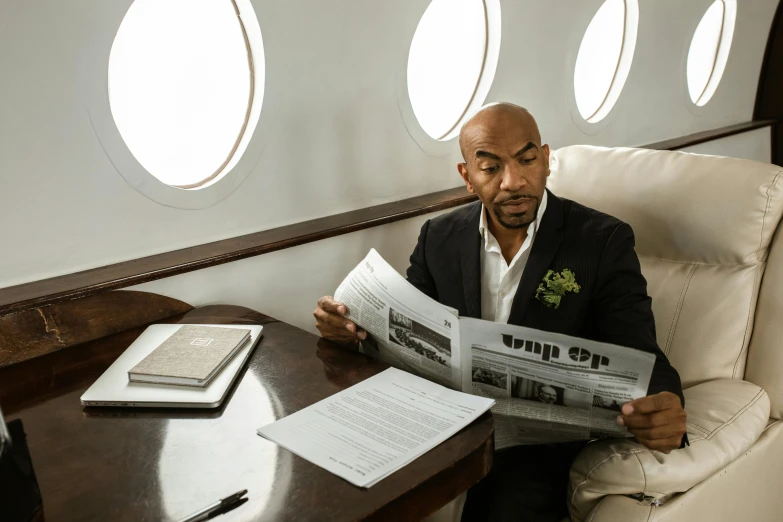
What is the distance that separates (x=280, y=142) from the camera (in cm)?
Result: 202

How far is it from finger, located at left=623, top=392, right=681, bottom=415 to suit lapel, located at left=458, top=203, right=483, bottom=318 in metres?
0.54

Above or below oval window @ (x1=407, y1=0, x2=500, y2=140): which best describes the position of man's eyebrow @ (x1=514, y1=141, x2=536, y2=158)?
below

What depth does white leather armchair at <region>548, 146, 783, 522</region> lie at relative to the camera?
133 centimetres

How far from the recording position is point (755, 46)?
4.52m

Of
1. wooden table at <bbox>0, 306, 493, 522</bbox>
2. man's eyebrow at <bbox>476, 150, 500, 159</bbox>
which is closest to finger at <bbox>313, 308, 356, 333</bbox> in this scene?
wooden table at <bbox>0, 306, 493, 522</bbox>

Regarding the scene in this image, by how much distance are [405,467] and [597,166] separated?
1.13 metres

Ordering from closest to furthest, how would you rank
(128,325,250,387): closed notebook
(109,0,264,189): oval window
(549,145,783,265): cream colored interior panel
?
(128,325,250,387): closed notebook, (549,145,783,265): cream colored interior panel, (109,0,264,189): oval window

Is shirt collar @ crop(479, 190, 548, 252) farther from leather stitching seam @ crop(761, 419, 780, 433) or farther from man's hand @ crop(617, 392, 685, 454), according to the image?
leather stitching seam @ crop(761, 419, 780, 433)

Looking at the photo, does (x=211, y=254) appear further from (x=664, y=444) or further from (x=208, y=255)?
(x=664, y=444)

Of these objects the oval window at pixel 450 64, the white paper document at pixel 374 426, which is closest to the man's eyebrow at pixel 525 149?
the white paper document at pixel 374 426

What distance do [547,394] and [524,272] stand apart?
0.42m

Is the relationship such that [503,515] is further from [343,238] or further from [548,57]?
[548,57]

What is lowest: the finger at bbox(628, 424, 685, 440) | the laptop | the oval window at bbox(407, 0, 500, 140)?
the finger at bbox(628, 424, 685, 440)

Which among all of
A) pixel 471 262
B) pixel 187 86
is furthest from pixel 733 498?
pixel 187 86
